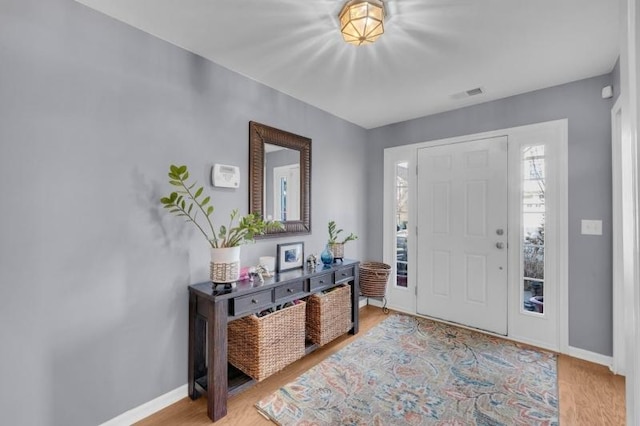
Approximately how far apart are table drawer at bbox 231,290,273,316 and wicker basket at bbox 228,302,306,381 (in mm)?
89

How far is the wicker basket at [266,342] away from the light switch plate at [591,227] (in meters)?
2.47

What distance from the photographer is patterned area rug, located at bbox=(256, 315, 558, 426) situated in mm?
1838

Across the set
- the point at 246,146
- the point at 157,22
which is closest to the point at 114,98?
the point at 157,22

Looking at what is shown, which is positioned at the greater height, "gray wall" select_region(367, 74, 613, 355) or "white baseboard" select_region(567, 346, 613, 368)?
"gray wall" select_region(367, 74, 613, 355)

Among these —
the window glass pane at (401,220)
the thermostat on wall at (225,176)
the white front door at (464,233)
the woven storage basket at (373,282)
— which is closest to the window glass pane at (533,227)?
the white front door at (464,233)

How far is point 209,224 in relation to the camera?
7.14 feet

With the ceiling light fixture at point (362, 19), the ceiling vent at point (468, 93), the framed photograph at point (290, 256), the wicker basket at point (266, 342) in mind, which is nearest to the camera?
the ceiling light fixture at point (362, 19)

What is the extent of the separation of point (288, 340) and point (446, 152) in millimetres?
2513

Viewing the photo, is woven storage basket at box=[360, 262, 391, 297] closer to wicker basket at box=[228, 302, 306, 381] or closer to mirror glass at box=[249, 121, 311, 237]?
mirror glass at box=[249, 121, 311, 237]

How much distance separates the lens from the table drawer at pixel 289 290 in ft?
7.38

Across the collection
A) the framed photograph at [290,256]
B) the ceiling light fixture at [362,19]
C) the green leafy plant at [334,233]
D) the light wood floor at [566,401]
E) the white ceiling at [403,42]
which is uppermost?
the white ceiling at [403,42]

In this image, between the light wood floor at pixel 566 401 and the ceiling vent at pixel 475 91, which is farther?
the ceiling vent at pixel 475 91

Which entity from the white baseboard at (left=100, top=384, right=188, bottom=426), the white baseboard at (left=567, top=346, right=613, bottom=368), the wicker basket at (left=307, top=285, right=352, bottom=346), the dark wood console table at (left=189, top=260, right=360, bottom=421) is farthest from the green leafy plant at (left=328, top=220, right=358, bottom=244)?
the white baseboard at (left=567, top=346, right=613, bottom=368)

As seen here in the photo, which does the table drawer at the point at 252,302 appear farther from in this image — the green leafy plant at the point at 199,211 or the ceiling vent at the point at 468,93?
the ceiling vent at the point at 468,93
